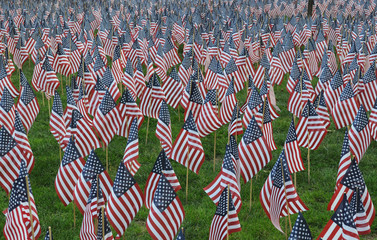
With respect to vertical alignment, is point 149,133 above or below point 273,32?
below

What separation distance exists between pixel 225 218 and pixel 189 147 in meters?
2.76

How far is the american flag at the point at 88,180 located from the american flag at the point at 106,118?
264 cm

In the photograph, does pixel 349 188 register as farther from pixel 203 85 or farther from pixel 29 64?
pixel 29 64

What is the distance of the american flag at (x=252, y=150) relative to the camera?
356 inches

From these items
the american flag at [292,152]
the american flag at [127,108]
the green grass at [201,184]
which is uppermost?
the american flag at [127,108]

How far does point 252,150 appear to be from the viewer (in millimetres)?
9086

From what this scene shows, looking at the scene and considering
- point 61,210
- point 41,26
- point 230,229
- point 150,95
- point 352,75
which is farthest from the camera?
point 41,26

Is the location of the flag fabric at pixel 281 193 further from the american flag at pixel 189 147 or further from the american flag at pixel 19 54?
the american flag at pixel 19 54

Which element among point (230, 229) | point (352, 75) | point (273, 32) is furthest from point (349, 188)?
point (273, 32)

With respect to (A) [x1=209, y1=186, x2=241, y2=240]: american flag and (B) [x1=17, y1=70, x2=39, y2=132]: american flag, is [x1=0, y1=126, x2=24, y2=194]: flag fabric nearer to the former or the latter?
(B) [x1=17, y1=70, x2=39, y2=132]: american flag

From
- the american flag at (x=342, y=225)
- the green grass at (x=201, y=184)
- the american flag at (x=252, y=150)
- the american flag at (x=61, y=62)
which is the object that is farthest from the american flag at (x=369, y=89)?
the american flag at (x=61, y=62)

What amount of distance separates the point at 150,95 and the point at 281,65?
4452 mm

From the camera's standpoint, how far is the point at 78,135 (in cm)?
996

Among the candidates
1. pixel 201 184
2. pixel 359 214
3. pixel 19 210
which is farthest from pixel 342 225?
pixel 201 184
